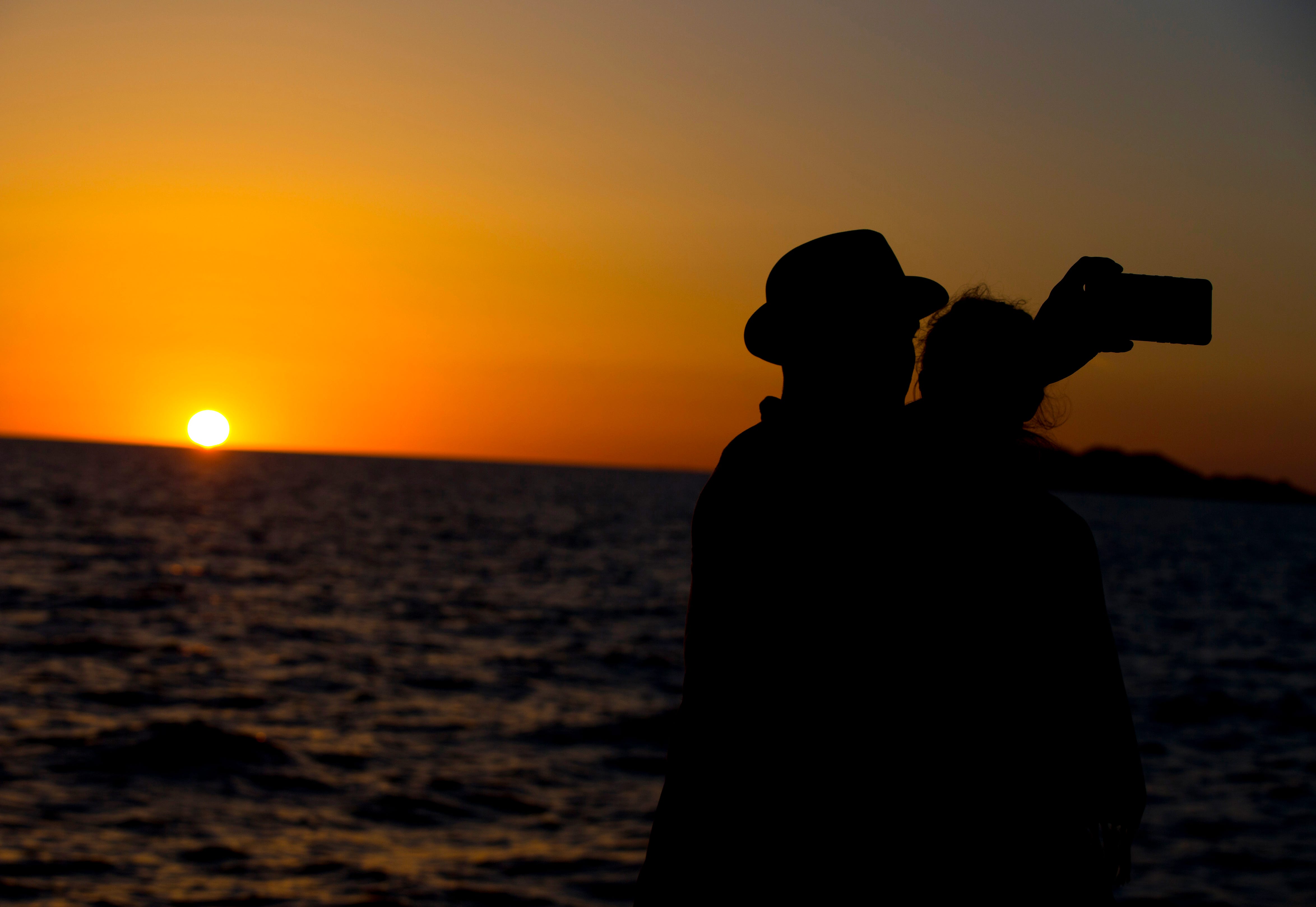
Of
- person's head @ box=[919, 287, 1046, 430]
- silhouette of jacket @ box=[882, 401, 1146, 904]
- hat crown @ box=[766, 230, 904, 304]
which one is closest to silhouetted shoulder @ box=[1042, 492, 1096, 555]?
silhouette of jacket @ box=[882, 401, 1146, 904]

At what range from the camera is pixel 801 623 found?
1.83 metres

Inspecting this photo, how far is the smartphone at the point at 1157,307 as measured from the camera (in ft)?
6.28

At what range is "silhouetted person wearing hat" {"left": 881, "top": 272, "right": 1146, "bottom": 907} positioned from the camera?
1.81m

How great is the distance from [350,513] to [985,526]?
64829 mm

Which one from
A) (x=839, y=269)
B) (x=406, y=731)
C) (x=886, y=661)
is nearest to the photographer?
(x=886, y=661)

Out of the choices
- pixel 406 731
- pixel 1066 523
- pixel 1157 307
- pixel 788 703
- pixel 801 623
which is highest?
pixel 1157 307

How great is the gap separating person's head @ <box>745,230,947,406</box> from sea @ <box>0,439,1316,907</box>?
0.82m

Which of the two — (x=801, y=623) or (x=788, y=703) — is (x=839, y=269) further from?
(x=788, y=703)

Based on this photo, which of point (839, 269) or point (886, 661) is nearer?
point (886, 661)

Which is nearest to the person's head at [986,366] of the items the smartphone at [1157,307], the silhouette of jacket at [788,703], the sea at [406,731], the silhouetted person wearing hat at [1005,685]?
the silhouetted person wearing hat at [1005,685]

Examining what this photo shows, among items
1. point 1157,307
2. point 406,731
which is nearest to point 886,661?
point 1157,307

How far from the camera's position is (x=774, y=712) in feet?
6.04

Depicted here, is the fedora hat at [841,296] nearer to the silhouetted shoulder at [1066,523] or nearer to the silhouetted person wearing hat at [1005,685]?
the silhouetted person wearing hat at [1005,685]

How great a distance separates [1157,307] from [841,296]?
0.57 m
